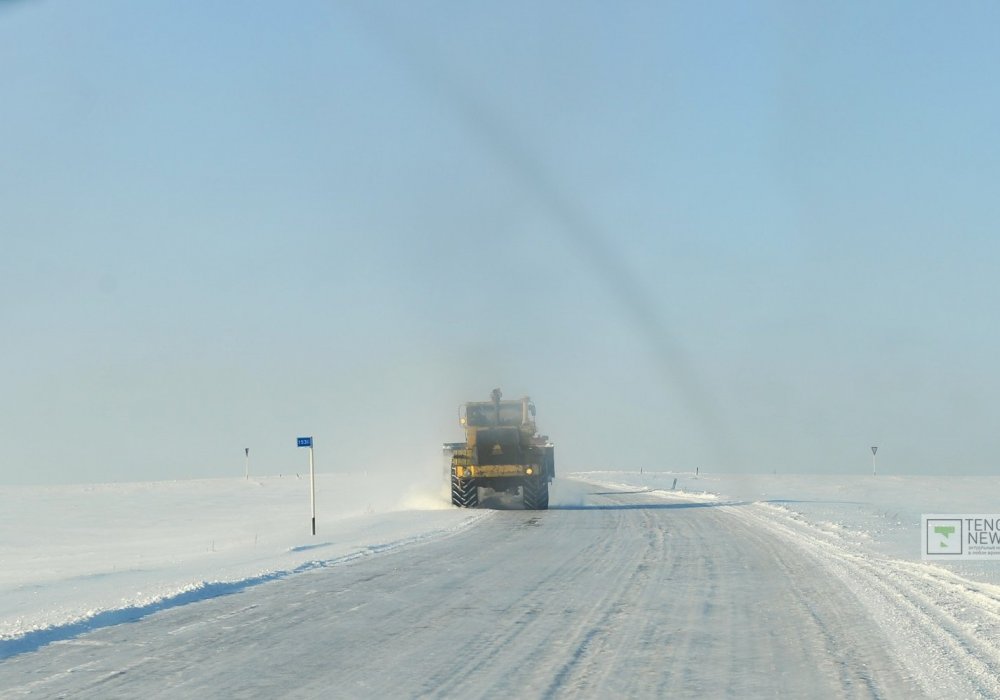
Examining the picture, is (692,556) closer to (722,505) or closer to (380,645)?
(380,645)

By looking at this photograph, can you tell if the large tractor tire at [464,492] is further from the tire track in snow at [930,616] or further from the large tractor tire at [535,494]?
the tire track in snow at [930,616]

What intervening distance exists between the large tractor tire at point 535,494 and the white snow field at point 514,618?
907cm

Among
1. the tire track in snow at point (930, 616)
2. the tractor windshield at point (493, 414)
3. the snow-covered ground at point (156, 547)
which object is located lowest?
the snow-covered ground at point (156, 547)

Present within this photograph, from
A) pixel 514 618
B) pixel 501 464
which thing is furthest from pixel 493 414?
pixel 514 618

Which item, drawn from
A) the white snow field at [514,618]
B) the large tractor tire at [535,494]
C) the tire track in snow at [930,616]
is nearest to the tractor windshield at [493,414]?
the large tractor tire at [535,494]

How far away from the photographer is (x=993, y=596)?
39.8 feet

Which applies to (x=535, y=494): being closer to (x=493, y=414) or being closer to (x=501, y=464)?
(x=501, y=464)

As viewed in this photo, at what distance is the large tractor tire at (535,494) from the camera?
32531mm

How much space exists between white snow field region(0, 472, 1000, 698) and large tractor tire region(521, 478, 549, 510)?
29.8ft

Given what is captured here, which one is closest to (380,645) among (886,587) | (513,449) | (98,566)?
(886,587)

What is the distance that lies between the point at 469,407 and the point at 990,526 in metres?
18.1

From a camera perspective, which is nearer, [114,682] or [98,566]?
[114,682]

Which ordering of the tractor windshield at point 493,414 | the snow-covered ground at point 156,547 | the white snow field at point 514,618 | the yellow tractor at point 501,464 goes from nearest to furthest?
the white snow field at point 514,618 < the snow-covered ground at point 156,547 < the yellow tractor at point 501,464 < the tractor windshield at point 493,414

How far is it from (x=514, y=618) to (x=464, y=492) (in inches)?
877
